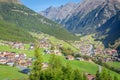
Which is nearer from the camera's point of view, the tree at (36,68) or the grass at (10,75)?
the tree at (36,68)

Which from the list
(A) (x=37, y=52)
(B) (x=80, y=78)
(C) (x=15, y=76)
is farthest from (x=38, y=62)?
(C) (x=15, y=76)

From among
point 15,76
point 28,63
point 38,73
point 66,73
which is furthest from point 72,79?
point 28,63

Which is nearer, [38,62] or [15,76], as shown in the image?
[38,62]

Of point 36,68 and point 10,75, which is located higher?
point 10,75

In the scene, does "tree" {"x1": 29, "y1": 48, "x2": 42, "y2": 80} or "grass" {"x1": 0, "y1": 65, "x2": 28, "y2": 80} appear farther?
"grass" {"x1": 0, "y1": 65, "x2": 28, "y2": 80}

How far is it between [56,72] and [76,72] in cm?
1382

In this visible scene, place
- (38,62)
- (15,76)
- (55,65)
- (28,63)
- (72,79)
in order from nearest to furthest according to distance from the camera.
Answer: (38,62) < (72,79) < (55,65) < (15,76) < (28,63)

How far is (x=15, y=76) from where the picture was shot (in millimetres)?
145500

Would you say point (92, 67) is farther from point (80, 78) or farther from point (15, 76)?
point (80, 78)

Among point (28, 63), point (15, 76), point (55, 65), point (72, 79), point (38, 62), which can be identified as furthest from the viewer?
point (28, 63)

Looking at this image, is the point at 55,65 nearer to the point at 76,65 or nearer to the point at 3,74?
the point at 3,74

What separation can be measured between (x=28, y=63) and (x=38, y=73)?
104 metres

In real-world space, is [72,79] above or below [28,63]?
below

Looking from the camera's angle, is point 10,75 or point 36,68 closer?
point 36,68
